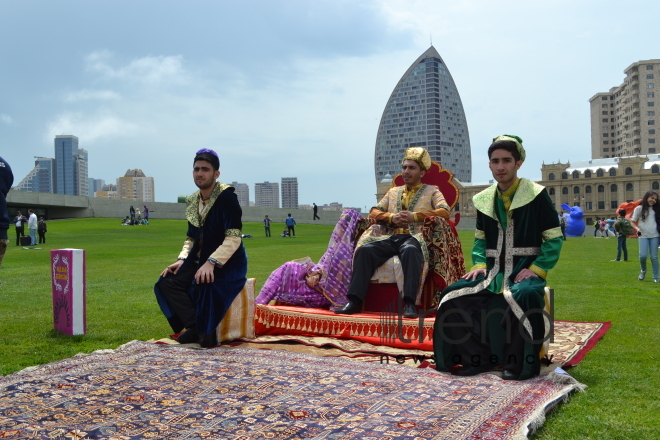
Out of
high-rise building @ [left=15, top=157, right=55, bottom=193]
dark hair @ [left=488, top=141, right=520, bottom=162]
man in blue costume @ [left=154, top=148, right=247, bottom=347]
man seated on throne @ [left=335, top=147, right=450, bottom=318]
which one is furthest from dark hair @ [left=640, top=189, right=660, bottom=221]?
high-rise building @ [left=15, top=157, right=55, bottom=193]

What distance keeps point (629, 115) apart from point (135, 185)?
403 ft

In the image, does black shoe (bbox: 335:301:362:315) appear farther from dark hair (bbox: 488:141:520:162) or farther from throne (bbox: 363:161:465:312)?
dark hair (bbox: 488:141:520:162)

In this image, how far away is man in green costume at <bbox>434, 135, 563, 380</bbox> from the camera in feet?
14.1

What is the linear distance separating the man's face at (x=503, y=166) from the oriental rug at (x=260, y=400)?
156cm

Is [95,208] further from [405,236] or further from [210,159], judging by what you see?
[405,236]

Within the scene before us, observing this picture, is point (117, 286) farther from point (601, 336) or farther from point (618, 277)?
point (618, 277)

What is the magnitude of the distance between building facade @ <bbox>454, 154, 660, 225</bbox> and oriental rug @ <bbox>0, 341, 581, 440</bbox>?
96361 millimetres

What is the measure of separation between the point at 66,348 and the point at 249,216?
51078 mm

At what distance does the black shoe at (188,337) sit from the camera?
551 centimetres

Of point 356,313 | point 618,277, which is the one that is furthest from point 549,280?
point 356,313

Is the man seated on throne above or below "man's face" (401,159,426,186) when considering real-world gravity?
below

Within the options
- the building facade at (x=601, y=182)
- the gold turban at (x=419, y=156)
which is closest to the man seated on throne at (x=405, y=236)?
the gold turban at (x=419, y=156)

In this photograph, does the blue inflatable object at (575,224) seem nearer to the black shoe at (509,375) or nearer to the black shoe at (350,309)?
the black shoe at (350,309)

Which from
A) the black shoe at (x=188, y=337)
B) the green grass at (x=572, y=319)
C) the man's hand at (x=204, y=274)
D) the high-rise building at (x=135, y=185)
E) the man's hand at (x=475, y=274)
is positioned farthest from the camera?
the high-rise building at (x=135, y=185)
